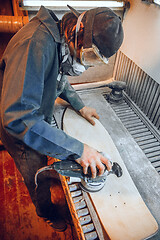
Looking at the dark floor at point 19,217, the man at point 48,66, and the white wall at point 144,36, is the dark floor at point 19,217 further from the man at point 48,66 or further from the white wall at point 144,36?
the white wall at point 144,36

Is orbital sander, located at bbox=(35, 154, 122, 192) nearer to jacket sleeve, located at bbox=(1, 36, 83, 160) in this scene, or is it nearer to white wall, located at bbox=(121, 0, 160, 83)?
jacket sleeve, located at bbox=(1, 36, 83, 160)

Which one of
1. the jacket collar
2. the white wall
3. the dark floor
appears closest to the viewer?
the jacket collar

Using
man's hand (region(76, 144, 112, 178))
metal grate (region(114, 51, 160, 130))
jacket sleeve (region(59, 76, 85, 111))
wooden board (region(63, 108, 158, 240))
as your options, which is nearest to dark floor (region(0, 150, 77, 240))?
wooden board (region(63, 108, 158, 240))

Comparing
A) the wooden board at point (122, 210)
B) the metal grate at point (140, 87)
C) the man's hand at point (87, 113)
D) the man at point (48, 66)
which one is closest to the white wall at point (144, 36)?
the metal grate at point (140, 87)

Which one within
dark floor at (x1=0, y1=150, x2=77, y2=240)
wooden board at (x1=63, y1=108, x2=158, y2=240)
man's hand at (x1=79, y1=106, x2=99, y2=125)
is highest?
man's hand at (x1=79, y1=106, x2=99, y2=125)

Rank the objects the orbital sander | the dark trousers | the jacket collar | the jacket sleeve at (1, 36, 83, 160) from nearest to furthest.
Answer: the jacket sleeve at (1, 36, 83, 160)
the jacket collar
the orbital sander
the dark trousers

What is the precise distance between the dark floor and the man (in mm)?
1272

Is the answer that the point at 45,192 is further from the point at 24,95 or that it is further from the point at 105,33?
the point at 105,33

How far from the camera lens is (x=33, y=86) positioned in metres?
1.00

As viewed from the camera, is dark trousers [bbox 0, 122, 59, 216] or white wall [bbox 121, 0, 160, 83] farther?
white wall [bbox 121, 0, 160, 83]

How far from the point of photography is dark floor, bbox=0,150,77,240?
6.81 ft

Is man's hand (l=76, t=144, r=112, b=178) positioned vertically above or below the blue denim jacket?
below

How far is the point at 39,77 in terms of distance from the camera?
3.34 ft

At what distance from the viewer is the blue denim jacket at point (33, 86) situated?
969 mm
